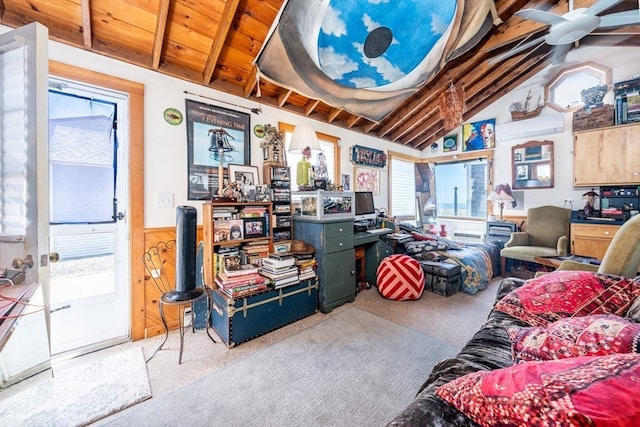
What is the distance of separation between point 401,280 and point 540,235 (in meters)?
2.70

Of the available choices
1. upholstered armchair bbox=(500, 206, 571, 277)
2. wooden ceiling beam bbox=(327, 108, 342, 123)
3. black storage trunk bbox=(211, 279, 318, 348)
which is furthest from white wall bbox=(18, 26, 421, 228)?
upholstered armchair bbox=(500, 206, 571, 277)

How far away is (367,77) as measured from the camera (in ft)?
9.35

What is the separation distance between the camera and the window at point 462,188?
16.7ft

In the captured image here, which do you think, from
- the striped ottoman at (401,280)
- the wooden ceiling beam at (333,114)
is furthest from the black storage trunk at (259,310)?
the wooden ceiling beam at (333,114)

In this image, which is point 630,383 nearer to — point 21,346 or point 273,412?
point 273,412

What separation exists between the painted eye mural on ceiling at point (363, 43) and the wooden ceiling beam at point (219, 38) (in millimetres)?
345

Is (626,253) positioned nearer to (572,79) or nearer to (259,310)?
(259,310)

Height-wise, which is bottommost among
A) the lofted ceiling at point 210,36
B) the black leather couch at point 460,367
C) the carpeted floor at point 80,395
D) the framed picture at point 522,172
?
the carpeted floor at point 80,395

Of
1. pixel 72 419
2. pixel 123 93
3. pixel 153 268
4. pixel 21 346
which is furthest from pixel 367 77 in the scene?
pixel 72 419

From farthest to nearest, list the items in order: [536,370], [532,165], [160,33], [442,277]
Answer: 1. [532,165]
2. [442,277]
3. [160,33]
4. [536,370]

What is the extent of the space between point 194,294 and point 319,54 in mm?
2398

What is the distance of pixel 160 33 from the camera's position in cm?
206

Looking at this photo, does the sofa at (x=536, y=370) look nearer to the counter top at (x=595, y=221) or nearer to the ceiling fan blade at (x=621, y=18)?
the ceiling fan blade at (x=621, y=18)

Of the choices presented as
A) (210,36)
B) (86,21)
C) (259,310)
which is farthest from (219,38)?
(259,310)
